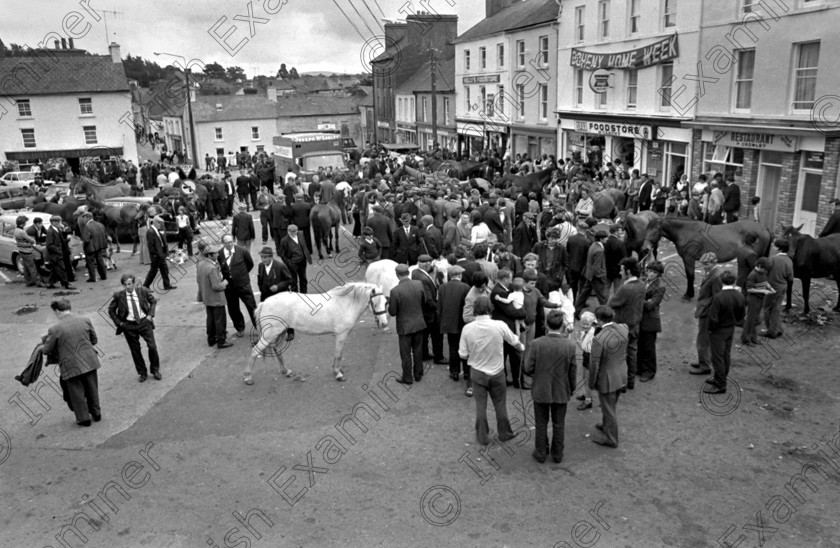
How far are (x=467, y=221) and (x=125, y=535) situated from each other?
29.5ft

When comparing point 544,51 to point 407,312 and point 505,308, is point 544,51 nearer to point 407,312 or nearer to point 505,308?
point 407,312

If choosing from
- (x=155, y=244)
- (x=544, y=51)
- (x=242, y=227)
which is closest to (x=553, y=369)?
(x=155, y=244)

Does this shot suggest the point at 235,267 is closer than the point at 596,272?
No

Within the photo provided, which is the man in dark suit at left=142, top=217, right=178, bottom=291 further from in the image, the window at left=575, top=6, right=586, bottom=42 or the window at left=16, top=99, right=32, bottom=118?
the window at left=16, top=99, right=32, bottom=118

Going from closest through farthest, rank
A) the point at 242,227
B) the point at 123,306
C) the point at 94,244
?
the point at 123,306
the point at 242,227
the point at 94,244

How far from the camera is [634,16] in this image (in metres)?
24.9

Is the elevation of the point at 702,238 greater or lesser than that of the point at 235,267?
greater

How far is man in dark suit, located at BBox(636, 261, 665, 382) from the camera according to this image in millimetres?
9117

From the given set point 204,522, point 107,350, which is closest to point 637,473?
point 204,522

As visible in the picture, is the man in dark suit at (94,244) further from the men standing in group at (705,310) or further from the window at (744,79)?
the window at (744,79)

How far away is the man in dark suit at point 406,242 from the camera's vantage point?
13.4 m

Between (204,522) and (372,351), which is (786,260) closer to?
(372,351)

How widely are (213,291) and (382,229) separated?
15.4 ft

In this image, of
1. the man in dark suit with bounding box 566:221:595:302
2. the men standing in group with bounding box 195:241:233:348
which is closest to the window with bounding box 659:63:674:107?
the man in dark suit with bounding box 566:221:595:302
